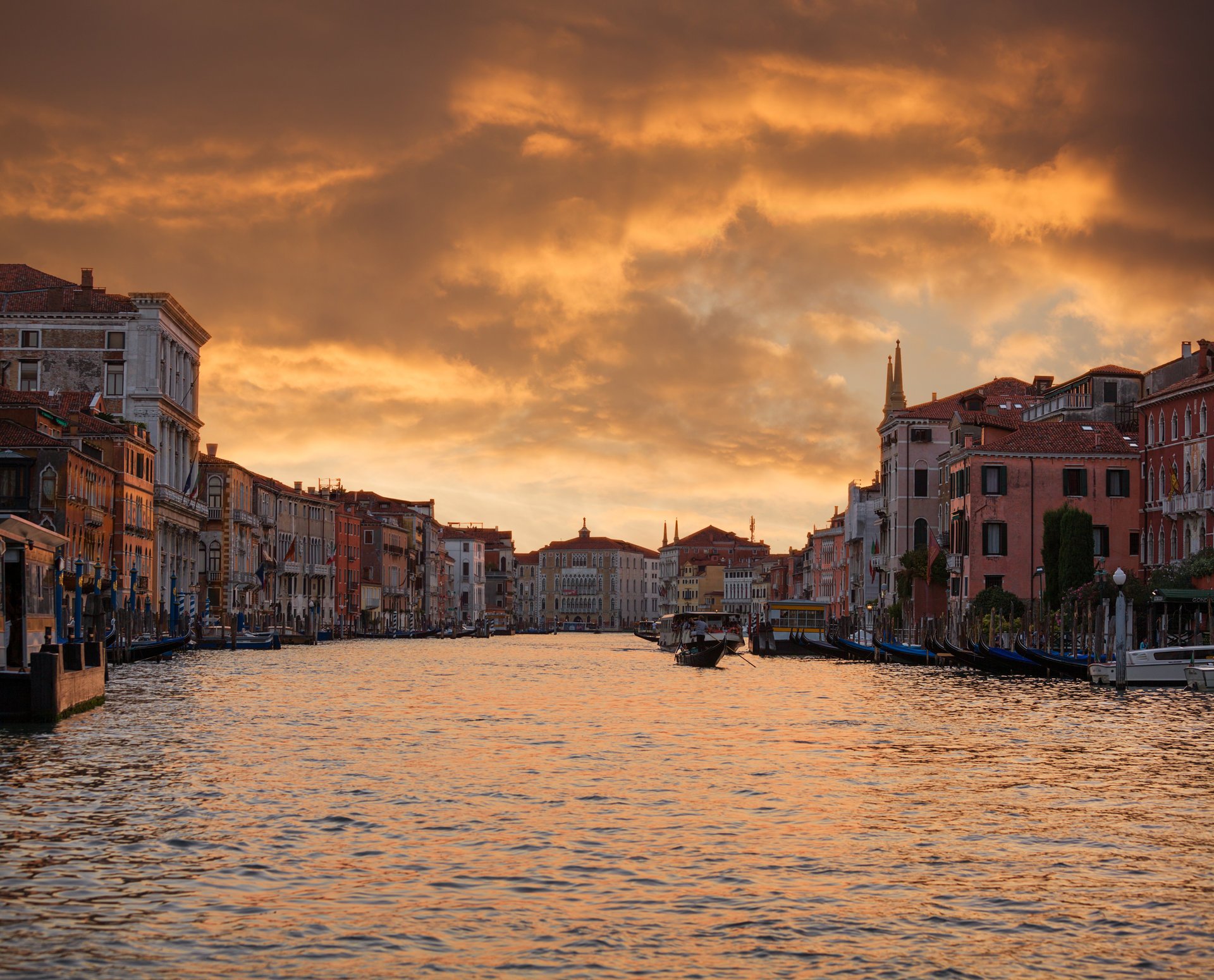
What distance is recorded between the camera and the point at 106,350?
255 feet

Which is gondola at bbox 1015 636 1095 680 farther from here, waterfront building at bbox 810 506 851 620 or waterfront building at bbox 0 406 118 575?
waterfront building at bbox 810 506 851 620

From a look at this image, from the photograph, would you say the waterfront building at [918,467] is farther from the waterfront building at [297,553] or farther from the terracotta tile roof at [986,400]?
the waterfront building at [297,553]

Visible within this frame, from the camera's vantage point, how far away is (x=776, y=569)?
542 feet

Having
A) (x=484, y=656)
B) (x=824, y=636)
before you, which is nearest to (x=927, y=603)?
(x=824, y=636)

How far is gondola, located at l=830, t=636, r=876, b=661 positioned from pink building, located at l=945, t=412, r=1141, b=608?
4.58 metres

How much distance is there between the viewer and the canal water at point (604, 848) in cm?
1058

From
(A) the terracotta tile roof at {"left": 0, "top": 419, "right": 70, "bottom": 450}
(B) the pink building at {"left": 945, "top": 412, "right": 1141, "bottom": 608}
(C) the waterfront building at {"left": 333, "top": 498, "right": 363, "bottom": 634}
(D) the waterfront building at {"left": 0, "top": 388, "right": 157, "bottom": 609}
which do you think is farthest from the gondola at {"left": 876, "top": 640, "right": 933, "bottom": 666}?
(C) the waterfront building at {"left": 333, "top": 498, "right": 363, "bottom": 634}

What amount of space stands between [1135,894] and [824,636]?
7651 centimetres

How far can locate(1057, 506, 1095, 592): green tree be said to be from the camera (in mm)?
59219

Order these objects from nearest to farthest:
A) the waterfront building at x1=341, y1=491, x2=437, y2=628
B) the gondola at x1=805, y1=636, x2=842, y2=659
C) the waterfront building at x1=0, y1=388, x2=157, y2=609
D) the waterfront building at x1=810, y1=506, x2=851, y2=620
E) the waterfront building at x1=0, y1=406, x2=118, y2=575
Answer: the waterfront building at x1=0, y1=406, x2=118, y2=575 → the waterfront building at x1=0, y1=388, x2=157, y2=609 → the gondola at x1=805, y1=636, x2=842, y2=659 → the waterfront building at x1=810, y1=506, x2=851, y2=620 → the waterfront building at x1=341, y1=491, x2=437, y2=628

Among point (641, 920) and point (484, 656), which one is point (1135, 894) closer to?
point (641, 920)

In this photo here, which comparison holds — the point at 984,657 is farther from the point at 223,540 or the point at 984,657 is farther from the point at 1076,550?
the point at 223,540

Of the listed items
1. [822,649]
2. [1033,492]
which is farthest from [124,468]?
[1033,492]

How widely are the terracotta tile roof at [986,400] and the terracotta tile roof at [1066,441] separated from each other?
38.0ft
